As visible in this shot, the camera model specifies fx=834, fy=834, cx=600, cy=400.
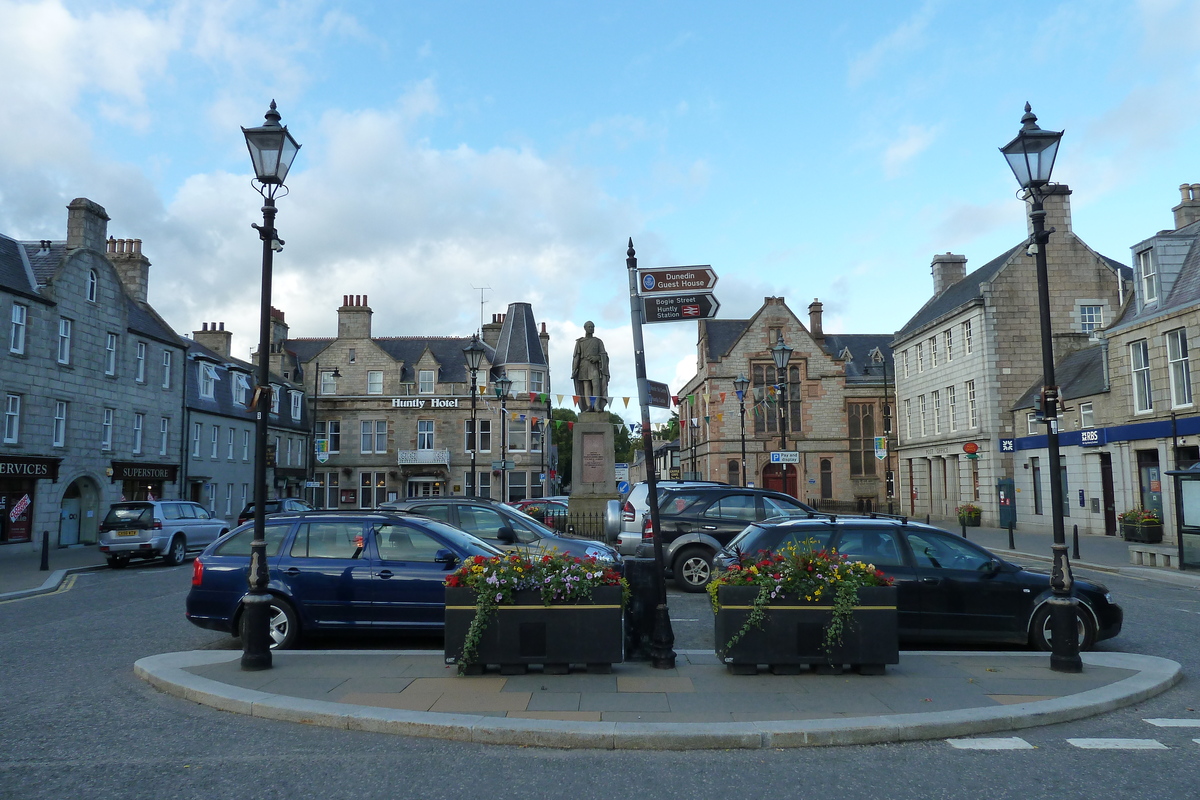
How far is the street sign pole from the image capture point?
316 inches

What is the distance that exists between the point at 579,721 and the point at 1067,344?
3537cm

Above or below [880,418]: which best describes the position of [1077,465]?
below

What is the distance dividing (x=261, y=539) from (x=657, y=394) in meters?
4.33

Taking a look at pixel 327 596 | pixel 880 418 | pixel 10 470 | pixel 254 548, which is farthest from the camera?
pixel 880 418

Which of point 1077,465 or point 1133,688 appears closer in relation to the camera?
point 1133,688

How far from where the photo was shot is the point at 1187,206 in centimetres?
3117

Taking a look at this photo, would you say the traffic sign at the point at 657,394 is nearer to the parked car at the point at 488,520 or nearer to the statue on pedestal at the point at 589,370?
the parked car at the point at 488,520

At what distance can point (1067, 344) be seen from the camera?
3512 cm

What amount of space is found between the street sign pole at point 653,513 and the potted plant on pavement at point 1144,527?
21.0 metres

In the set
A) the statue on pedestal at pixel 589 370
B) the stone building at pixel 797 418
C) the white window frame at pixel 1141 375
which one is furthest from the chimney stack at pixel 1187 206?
the stone building at pixel 797 418

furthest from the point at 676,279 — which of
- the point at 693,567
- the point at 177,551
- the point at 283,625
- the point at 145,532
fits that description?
the point at 177,551

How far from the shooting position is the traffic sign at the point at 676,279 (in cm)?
847

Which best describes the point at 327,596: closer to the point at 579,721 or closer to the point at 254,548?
the point at 254,548

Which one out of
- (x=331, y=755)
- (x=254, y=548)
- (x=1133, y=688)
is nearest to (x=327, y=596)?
(x=254, y=548)
